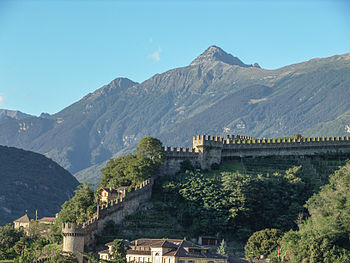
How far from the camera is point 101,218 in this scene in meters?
102

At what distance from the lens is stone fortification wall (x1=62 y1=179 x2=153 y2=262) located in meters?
95.8

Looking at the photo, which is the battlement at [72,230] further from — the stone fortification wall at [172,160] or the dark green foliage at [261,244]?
the stone fortification wall at [172,160]

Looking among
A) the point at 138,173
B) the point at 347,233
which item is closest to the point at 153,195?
the point at 138,173

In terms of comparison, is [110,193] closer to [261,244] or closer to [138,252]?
[138,252]

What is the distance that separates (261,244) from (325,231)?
9.18 meters

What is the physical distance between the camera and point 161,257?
90.9 m

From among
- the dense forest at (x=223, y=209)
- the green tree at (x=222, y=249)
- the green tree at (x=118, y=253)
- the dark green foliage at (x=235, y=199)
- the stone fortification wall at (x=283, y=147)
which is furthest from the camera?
the stone fortification wall at (x=283, y=147)

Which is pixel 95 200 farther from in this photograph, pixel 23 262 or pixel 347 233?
pixel 347 233

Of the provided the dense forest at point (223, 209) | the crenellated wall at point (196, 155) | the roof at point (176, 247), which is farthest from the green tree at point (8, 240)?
the roof at point (176, 247)

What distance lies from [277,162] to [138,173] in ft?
88.4

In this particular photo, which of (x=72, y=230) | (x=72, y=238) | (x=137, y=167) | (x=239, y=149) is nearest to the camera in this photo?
(x=72, y=238)

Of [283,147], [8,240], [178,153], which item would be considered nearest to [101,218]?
[8,240]

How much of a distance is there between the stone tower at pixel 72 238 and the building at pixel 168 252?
3.01m

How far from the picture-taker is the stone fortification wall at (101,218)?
95.8m
